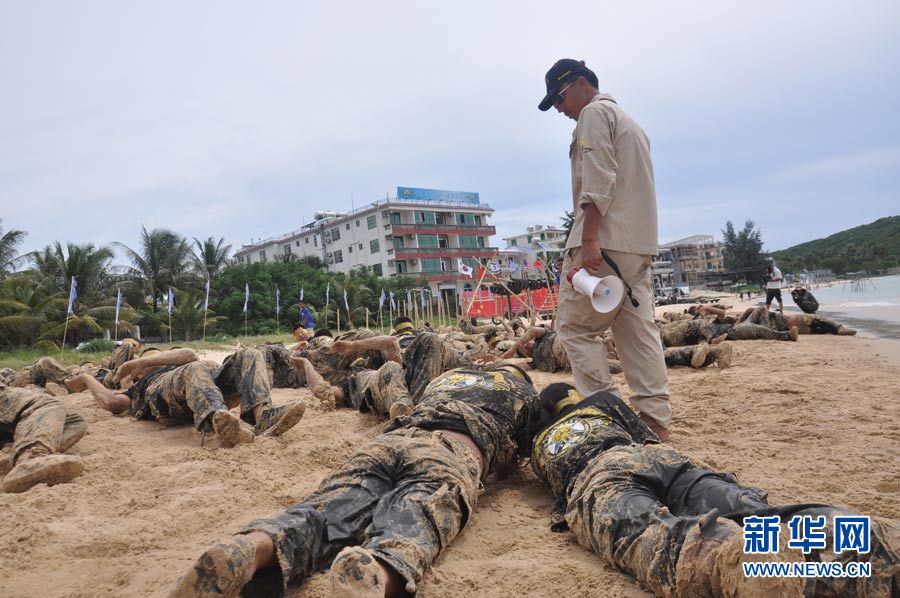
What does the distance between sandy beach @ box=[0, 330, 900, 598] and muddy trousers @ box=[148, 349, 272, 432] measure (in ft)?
0.54

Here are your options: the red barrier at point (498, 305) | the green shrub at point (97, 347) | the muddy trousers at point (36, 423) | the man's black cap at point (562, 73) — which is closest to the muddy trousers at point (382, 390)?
the muddy trousers at point (36, 423)

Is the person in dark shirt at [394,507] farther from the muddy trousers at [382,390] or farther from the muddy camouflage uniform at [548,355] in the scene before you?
the muddy camouflage uniform at [548,355]

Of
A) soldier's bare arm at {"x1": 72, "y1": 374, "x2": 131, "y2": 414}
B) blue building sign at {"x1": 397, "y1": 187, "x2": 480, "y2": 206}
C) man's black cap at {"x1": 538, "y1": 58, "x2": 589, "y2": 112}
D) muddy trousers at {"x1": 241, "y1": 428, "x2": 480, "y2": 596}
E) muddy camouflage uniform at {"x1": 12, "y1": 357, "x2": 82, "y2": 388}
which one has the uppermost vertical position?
blue building sign at {"x1": 397, "y1": 187, "x2": 480, "y2": 206}

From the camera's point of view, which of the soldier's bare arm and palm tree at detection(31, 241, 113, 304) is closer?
the soldier's bare arm

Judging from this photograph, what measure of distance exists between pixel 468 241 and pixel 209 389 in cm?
4800

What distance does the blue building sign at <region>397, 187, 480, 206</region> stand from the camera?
48812mm

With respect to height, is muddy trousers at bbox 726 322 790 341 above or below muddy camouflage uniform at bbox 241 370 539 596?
below

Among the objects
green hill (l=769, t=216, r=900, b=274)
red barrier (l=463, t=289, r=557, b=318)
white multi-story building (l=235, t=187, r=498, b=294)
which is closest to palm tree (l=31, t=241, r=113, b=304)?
red barrier (l=463, t=289, r=557, b=318)

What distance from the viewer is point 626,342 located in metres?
3.36

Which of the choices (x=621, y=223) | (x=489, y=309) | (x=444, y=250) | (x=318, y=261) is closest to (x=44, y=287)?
(x=489, y=309)

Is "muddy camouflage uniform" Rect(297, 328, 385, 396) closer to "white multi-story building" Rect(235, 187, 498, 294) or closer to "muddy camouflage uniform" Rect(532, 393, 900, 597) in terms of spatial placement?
"muddy camouflage uniform" Rect(532, 393, 900, 597)

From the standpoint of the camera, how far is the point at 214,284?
33656mm

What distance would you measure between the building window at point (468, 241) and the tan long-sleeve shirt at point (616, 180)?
47.5 meters

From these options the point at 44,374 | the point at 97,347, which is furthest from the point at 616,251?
the point at 97,347
